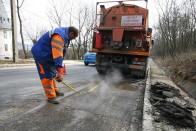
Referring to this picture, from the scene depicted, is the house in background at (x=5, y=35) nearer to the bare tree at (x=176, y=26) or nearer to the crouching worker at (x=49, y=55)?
the bare tree at (x=176, y=26)

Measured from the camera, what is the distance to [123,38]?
971 cm

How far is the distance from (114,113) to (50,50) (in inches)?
71.4

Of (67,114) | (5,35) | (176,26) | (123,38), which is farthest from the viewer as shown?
(5,35)

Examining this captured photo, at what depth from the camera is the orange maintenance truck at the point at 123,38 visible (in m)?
9.42

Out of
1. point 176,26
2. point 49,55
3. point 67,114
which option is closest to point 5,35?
point 176,26

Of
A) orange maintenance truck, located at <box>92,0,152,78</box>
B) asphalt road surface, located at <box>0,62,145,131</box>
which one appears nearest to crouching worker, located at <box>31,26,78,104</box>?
asphalt road surface, located at <box>0,62,145,131</box>

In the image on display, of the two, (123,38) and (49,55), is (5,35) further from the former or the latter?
(49,55)

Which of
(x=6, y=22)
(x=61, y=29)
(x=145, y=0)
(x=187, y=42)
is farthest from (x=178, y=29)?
(x=6, y=22)

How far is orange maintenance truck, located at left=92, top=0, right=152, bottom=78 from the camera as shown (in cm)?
942

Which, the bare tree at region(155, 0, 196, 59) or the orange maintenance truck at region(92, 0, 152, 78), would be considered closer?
the orange maintenance truck at region(92, 0, 152, 78)

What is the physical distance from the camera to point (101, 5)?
1016cm

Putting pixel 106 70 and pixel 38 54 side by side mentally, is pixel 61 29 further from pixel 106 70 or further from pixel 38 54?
pixel 106 70

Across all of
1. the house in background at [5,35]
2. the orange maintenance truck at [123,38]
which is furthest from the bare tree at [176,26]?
the house in background at [5,35]

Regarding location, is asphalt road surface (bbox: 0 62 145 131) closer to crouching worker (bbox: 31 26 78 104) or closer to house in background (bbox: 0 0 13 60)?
crouching worker (bbox: 31 26 78 104)
